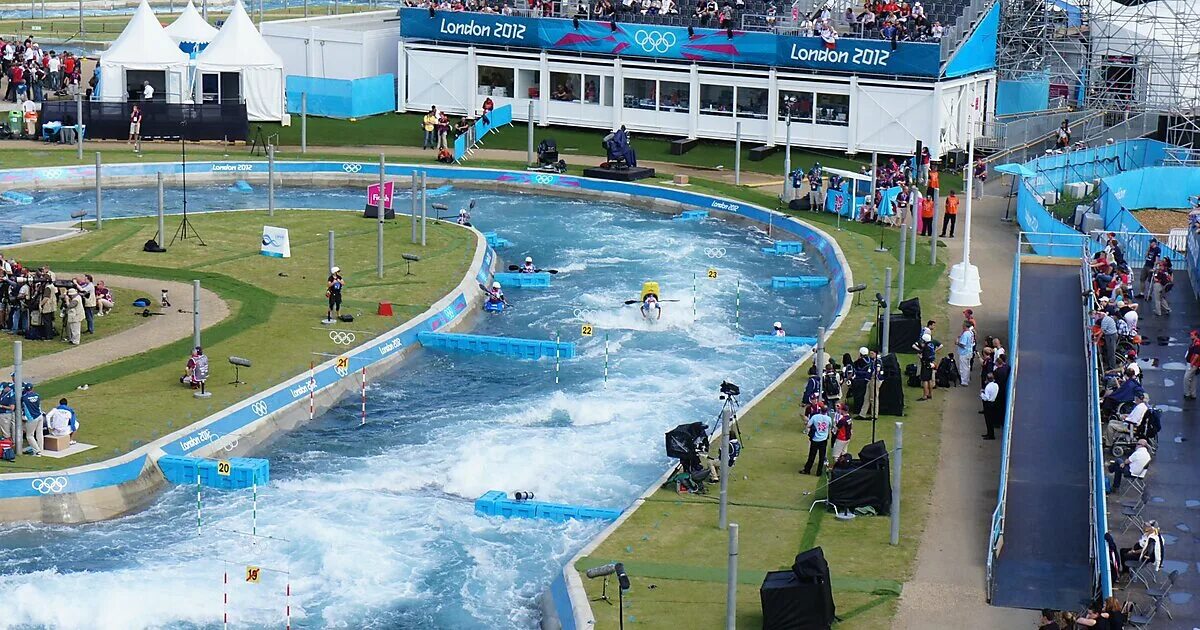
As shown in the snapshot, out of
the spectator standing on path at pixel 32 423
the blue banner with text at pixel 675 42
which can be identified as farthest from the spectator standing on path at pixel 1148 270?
the spectator standing on path at pixel 32 423

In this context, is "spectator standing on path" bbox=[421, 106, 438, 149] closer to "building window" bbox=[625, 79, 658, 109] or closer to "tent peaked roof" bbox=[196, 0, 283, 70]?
"tent peaked roof" bbox=[196, 0, 283, 70]

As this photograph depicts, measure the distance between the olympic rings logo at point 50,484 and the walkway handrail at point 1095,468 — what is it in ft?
62.8

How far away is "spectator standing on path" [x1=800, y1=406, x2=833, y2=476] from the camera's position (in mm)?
34812

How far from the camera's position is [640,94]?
77250mm

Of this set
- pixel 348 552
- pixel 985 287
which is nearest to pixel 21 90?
pixel 985 287

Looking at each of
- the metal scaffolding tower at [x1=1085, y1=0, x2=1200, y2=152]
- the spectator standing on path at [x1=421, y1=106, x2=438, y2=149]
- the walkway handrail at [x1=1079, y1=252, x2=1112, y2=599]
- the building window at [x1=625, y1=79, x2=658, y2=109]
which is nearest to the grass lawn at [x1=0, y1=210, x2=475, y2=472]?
the spectator standing on path at [x1=421, y1=106, x2=438, y2=149]

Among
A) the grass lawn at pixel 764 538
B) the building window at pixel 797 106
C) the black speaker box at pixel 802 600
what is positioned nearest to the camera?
the black speaker box at pixel 802 600

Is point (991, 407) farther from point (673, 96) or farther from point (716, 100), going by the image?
point (673, 96)

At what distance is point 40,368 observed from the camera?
40844mm

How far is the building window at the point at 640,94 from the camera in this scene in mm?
76875

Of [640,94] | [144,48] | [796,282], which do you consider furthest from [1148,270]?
[144,48]

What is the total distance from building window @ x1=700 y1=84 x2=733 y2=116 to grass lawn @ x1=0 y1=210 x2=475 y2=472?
63.9 ft

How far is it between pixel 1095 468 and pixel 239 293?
25800 millimetres

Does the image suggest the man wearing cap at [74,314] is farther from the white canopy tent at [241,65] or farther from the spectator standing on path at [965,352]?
the white canopy tent at [241,65]
